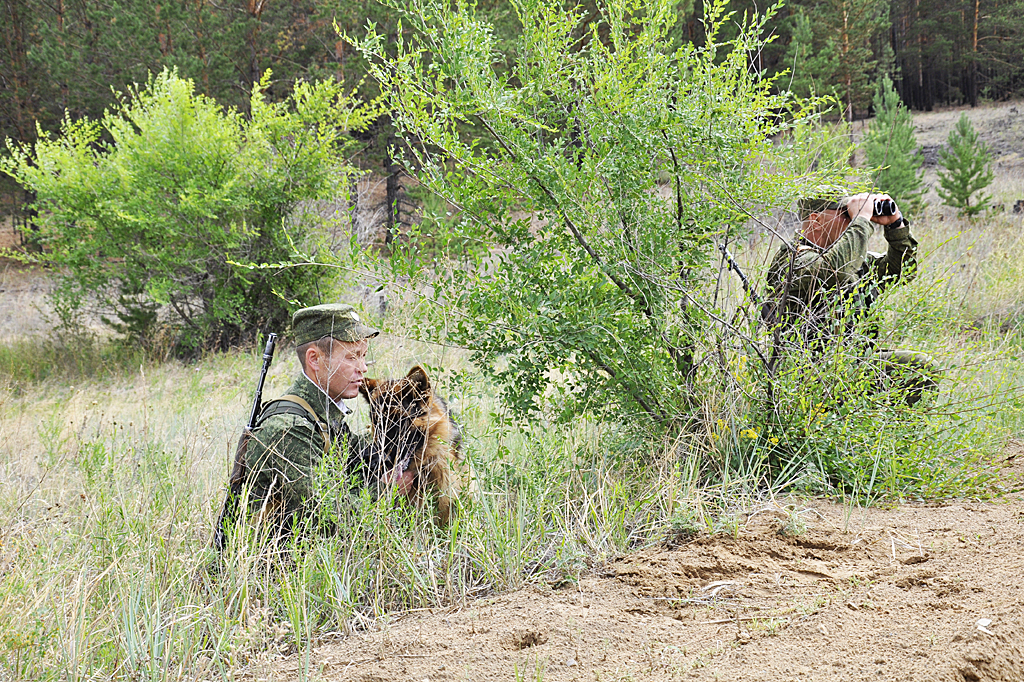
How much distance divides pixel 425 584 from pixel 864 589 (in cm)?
160

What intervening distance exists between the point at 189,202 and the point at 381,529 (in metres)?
8.58

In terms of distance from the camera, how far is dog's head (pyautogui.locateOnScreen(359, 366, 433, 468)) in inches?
132

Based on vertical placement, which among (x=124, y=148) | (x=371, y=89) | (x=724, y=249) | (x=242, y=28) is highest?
(x=242, y=28)

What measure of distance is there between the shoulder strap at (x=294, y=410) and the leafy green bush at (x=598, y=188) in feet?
2.42

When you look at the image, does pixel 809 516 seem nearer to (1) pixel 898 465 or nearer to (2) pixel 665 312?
(1) pixel 898 465

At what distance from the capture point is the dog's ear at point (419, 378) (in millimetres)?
3390

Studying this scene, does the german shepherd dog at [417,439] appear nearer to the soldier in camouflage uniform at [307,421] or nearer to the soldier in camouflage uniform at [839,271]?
the soldier in camouflage uniform at [307,421]

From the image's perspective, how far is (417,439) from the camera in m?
3.39

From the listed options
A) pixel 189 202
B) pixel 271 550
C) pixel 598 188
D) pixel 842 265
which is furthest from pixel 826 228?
pixel 189 202

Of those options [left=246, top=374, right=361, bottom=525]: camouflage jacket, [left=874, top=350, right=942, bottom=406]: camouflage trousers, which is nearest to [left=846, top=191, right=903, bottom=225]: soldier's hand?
[left=874, top=350, right=942, bottom=406]: camouflage trousers

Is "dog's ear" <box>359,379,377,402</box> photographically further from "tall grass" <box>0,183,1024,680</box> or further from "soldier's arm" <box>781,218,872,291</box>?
"soldier's arm" <box>781,218,872,291</box>

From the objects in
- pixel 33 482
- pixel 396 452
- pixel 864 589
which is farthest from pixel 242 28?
pixel 864 589

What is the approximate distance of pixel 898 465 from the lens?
338 cm

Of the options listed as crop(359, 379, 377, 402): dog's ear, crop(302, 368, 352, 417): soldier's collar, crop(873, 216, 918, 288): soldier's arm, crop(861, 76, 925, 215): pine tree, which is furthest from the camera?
crop(861, 76, 925, 215): pine tree
